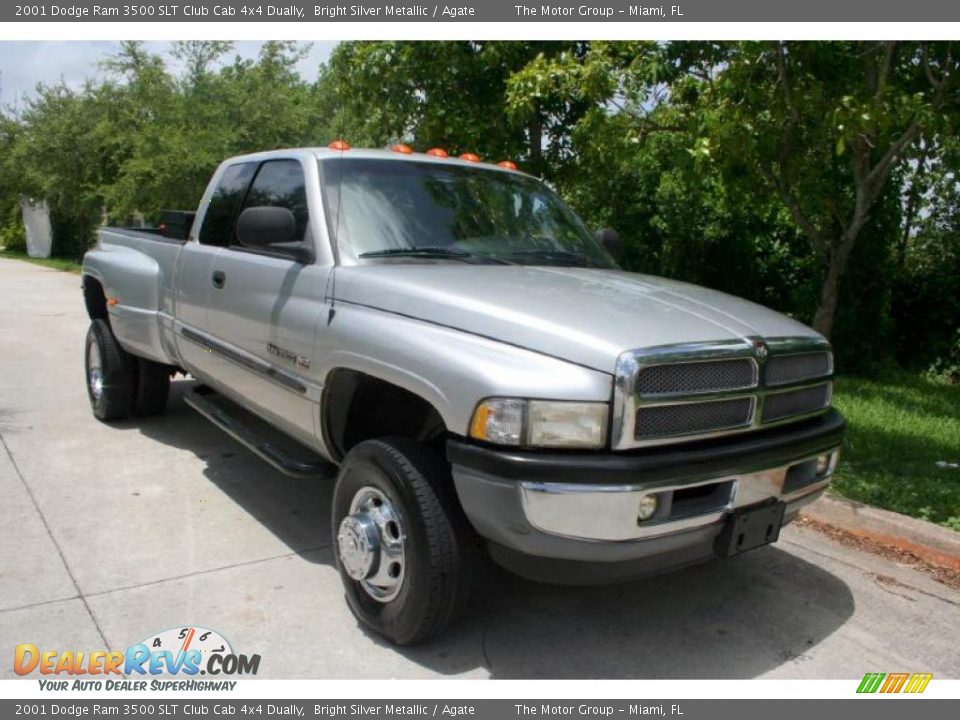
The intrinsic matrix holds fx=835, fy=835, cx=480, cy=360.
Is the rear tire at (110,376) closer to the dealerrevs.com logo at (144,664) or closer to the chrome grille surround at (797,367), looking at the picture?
the dealerrevs.com logo at (144,664)

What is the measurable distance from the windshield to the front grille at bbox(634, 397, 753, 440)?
132 cm

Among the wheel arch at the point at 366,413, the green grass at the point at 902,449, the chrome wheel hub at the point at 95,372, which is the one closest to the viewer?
the wheel arch at the point at 366,413

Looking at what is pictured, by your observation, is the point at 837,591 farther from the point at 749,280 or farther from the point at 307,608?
the point at 749,280

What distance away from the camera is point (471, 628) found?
3426 mm

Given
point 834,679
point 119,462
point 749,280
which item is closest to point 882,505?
point 834,679

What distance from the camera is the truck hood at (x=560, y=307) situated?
9.34 feet

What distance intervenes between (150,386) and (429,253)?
3.57 m

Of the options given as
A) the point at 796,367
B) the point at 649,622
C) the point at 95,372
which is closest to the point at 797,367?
the point at 796,367

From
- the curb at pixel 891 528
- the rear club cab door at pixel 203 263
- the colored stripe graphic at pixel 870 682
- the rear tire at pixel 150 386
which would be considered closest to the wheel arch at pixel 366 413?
the rear club cab door at pixel 203 263

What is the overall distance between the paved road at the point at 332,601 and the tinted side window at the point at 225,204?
1.52 meters

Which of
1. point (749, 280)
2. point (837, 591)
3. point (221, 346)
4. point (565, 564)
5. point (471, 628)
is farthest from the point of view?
point (749, 280)

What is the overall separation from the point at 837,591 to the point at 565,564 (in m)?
1.76

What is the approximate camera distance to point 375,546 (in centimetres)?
324

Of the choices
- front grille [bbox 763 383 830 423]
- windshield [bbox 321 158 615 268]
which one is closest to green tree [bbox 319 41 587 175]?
windshield [bbox 321 158 615 268]
